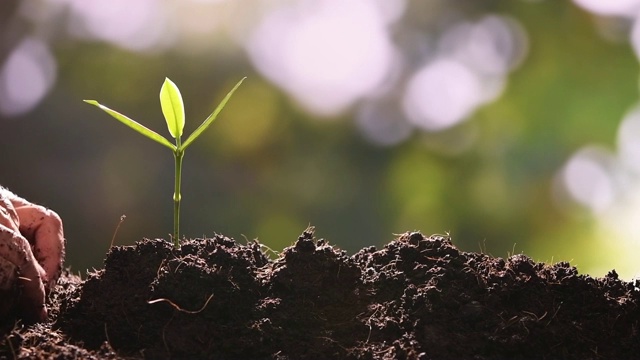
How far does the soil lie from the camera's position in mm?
1263

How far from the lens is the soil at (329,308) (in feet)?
4.14

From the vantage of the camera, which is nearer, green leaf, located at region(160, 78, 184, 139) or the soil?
the soil

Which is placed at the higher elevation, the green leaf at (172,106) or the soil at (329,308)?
the green leaf at (172,106)

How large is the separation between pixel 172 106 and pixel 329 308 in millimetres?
594

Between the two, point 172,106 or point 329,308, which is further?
point 172,106

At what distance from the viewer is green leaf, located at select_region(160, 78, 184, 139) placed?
1503mm

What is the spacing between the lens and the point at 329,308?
141cm

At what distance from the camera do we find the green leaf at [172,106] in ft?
4.93

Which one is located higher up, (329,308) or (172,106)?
(172,106)

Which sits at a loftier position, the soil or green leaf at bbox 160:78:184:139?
green leaf at bbox 160:78:184:139

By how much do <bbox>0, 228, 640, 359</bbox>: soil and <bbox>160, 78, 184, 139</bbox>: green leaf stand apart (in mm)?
291

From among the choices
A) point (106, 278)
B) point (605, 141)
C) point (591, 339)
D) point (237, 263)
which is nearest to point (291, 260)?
point (237, 263)

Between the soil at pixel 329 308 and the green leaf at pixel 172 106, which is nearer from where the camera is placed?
the soil at pixel 329 308

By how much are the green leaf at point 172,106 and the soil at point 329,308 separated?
0.95 ft
